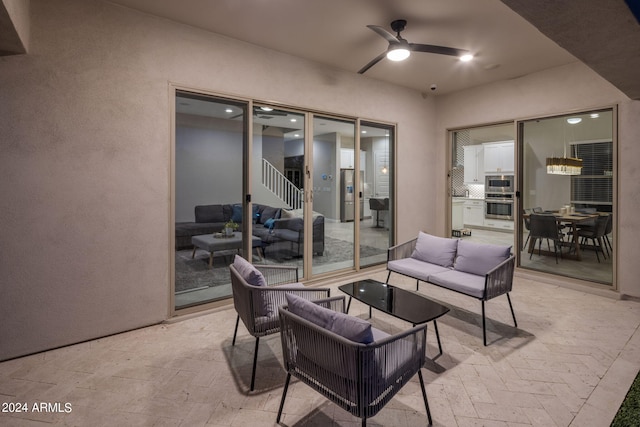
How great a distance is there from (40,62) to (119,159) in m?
0.93

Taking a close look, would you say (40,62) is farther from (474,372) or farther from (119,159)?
Answer: (474,372)

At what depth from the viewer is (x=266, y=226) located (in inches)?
162

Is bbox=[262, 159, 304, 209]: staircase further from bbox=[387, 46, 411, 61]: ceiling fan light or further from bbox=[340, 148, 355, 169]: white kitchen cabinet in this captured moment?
bbox=[387, 46, 411, 61]: ceiling fan light

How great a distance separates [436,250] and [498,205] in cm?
518

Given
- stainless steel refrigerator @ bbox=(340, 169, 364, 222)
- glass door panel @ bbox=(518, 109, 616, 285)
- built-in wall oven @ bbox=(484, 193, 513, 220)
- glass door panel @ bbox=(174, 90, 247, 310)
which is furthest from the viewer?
built-in wall oven @ bbox=(484, 193, 513, 220)

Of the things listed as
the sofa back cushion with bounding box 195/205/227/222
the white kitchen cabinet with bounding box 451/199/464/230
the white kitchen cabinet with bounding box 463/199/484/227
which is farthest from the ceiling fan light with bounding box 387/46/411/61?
the white kitchen cabinet with bounding box 463/199/484/227

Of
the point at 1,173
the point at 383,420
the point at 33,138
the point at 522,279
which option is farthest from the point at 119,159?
the point at 522,279

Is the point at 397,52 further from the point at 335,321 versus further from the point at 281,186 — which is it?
the point at 335,321

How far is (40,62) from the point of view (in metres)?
2.66

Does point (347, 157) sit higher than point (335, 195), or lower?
higher

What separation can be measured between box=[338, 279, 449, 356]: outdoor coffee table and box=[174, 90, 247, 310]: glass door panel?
62.9 inches

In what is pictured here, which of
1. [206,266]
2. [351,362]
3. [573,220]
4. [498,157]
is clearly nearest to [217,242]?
[206,266]

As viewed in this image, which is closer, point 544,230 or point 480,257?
point 480,257

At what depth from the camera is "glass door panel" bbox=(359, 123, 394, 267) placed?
513 centimetres
